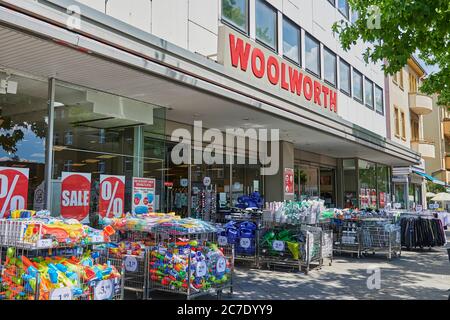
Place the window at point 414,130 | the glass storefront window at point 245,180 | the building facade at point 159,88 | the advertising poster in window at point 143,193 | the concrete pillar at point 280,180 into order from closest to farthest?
the building facade at point 159,88 → the advertising poster in window at point 143,193 → the glass storefront window at point 245,180 → the concrete pillar at point 280,180 → the window at point 414,130

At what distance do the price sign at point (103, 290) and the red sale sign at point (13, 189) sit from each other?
8.66ft

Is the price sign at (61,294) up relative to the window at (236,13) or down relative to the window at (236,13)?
down

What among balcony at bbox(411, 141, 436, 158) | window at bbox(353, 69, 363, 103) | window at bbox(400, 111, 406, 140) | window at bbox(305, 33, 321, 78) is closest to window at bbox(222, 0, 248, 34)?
window at bbox(305, 33, 321, 78)

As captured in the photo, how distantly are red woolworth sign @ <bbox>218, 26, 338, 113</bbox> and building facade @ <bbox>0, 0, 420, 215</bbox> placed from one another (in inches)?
1.1

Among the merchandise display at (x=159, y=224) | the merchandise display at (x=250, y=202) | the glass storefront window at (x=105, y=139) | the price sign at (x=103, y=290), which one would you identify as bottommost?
the price sign at (x=103, y=290)

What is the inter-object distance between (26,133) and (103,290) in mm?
3660

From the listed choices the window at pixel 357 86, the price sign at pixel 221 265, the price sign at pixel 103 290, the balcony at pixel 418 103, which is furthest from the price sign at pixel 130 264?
the balcony at pixel 418 103

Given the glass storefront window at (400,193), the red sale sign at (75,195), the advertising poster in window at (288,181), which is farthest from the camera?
the glass storefront window at (400,193)

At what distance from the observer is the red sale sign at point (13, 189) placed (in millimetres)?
6734

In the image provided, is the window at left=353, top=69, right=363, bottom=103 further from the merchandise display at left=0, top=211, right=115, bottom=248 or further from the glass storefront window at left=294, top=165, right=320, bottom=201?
the merchandise display at left=0, top=211, right=115, bottom=248

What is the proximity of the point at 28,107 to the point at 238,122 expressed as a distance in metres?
5.60

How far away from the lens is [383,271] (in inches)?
372

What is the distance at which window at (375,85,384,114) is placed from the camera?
823 inches

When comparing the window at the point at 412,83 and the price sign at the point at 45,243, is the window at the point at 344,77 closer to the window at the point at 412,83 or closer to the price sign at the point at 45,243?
the window at the point at 412,83
